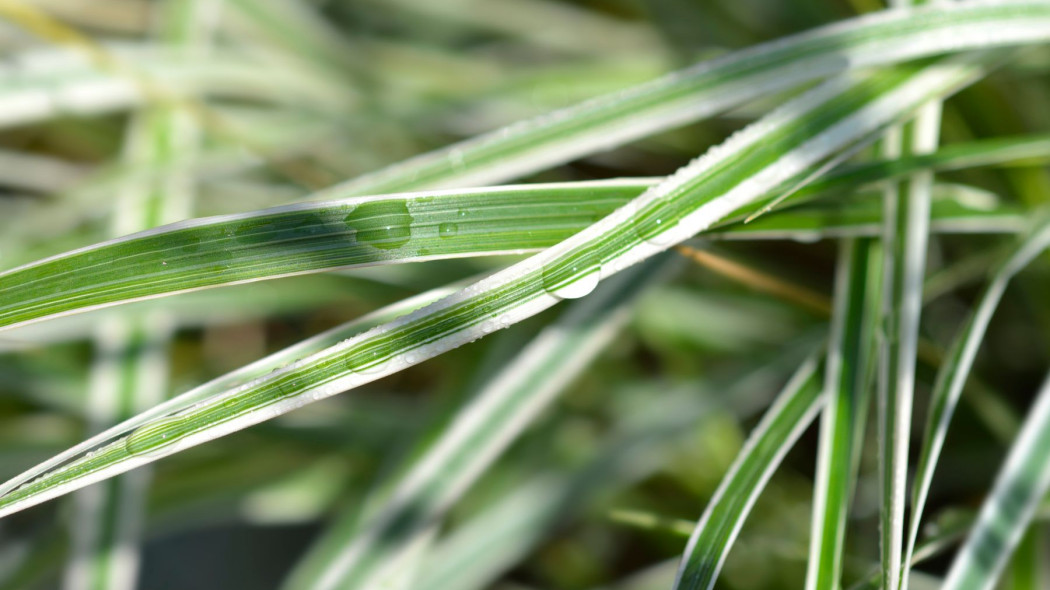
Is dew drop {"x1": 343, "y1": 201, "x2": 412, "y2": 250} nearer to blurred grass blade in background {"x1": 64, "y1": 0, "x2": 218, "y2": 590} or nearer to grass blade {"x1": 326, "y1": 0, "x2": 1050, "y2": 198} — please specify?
grass blade {"x1": 326, "y1": 0, "x2": 1050, "y2": 198}

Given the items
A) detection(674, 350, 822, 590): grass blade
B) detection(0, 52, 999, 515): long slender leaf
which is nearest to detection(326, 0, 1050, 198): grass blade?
detection(0, 52, 999, 515): long slender leaf

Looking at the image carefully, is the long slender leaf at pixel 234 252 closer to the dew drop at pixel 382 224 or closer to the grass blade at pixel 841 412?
the dew drop at pixel 382 224

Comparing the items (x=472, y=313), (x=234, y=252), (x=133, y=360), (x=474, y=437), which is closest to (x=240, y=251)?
(x=234, y=252)

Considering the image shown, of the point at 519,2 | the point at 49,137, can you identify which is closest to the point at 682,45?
the point at 519,2

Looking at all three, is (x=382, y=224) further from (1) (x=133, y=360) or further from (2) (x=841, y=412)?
(1) (x=133, y=360)

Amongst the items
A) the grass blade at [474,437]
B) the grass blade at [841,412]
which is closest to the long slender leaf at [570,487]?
the grass blade at [474,437]
